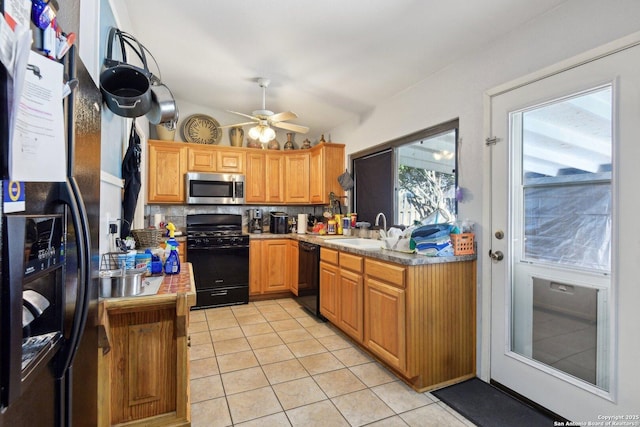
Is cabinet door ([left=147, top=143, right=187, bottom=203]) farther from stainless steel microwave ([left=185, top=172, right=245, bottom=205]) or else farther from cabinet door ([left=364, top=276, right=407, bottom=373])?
cabinet door ([left=364, top=276, right=407, bottom=373])

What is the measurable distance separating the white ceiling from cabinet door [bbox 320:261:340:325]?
1851 mm

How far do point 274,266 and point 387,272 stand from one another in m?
2.27

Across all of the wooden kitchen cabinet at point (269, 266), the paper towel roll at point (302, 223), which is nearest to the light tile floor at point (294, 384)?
the wooden kitchen cabinet at point (269, 266)

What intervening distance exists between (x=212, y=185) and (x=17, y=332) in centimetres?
378

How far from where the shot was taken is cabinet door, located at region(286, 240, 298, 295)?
164 inches

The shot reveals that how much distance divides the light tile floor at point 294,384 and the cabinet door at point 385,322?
0.54 ft

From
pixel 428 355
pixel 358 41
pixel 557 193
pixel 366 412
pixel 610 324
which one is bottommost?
pixel 366 412

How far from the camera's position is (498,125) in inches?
85.3

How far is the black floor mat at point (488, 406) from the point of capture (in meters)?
1.81

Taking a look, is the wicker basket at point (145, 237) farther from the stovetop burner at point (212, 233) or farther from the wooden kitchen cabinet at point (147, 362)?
the stovetop burner at point (212, 233)

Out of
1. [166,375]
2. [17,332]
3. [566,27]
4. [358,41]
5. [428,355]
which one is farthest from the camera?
[358,41]

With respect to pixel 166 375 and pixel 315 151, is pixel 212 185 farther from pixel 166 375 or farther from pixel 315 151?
pixel 166 375

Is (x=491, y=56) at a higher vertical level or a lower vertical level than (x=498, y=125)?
higher

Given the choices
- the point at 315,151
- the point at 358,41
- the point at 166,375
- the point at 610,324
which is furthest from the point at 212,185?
the point at 610,324
